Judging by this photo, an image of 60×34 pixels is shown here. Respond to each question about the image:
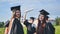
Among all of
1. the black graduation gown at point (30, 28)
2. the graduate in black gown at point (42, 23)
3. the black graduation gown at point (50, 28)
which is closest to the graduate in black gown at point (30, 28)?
the black graduation gown at point (30, 28)

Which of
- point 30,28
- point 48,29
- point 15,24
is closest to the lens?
point 15,24

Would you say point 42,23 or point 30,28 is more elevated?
point 42,23

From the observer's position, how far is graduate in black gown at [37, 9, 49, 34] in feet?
19.6

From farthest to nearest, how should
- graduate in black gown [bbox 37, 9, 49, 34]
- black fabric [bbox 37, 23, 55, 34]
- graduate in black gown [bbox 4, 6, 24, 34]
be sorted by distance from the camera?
black fabric [bbox 37, 23, 55, 34], graduate in black gown [bbox 37, 9, 49, 34], graduate in black gown [bbox 4, 6, 24, 34]

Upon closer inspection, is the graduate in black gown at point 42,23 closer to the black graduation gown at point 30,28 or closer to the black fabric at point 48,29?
the black fabric at point 48,29

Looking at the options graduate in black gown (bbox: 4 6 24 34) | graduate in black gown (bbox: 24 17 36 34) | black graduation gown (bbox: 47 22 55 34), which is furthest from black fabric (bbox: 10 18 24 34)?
black graduation gown (bbox: 47 22 55 34)

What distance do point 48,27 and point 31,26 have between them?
0.42 m

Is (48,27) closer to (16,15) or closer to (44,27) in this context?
(44,27)

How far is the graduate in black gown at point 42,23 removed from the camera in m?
5.98

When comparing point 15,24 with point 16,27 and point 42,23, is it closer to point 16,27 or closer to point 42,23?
point 16,27

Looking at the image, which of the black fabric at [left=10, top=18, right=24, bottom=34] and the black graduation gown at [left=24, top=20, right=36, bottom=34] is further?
the black graduation gown at [left=24, top=20, right=36, bottom=34]

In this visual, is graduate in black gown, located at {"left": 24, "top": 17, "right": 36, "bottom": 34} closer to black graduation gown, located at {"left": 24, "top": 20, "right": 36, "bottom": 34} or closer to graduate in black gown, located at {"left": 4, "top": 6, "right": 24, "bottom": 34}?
black graduation gown, located at {"left": 24, "top": 20, "right": 36, "bottom": 34}

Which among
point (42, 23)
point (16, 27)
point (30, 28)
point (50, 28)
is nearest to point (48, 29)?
point (50, 28)

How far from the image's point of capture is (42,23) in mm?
6059
